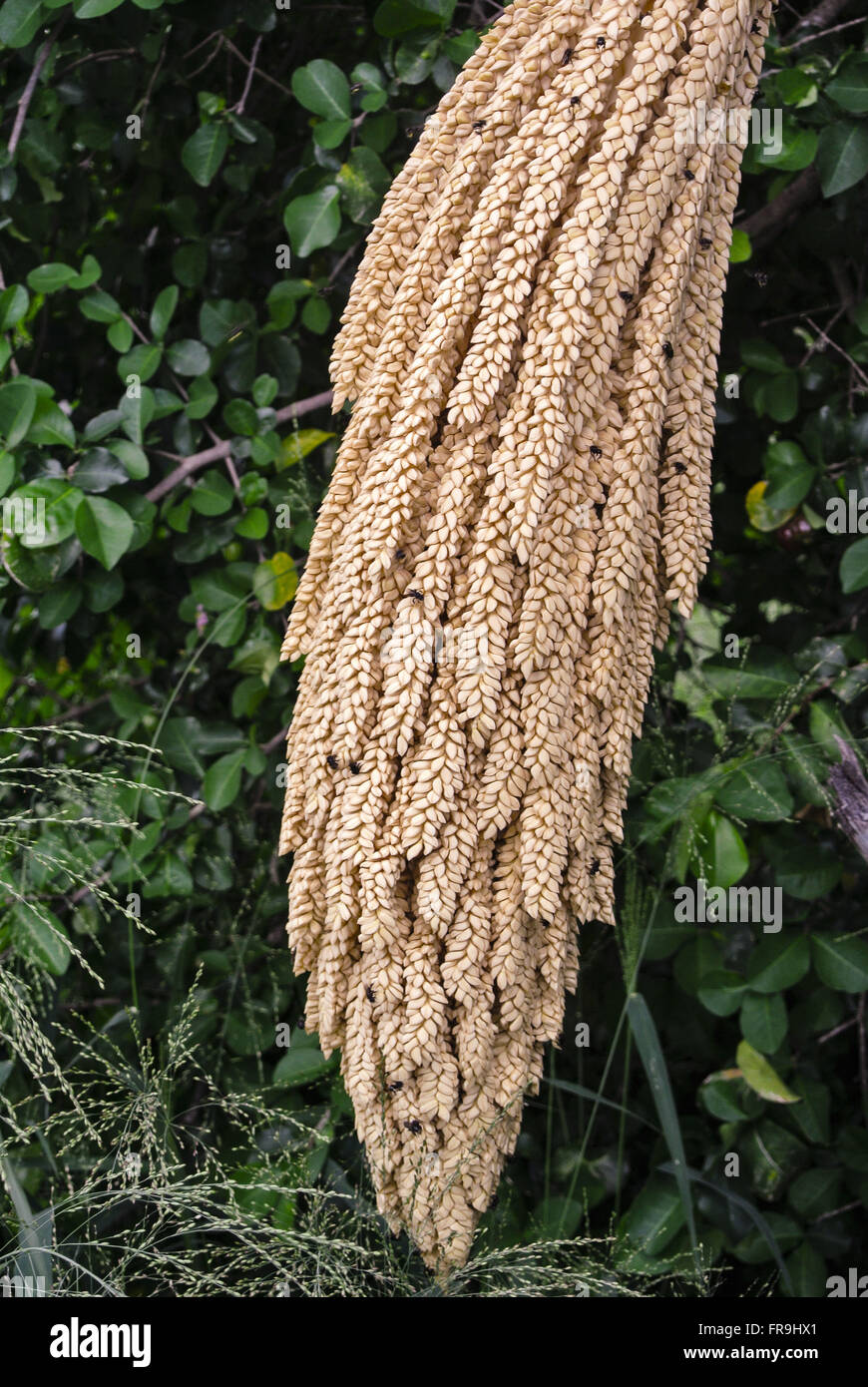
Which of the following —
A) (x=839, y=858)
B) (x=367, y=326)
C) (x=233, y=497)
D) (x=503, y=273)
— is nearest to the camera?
(x=503, y=273)

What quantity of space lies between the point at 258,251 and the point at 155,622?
508 mm

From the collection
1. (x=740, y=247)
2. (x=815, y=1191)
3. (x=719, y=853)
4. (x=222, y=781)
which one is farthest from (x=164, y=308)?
(x=815, y=1191)

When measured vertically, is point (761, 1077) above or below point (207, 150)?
below

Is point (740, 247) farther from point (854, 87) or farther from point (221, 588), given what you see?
point (221, 588)

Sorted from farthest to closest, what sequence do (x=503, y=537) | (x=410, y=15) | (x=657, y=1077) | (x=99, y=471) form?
(x=99, y=471), (x=410, y=15), (x=657, y=1077), (x=503, y=537)

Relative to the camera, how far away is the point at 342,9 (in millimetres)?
1328

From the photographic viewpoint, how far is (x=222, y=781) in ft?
4.01

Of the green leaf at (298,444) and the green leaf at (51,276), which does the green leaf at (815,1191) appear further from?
the green leaf at (51,276)

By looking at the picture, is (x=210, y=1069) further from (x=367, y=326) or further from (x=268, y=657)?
(x=367, y=326)

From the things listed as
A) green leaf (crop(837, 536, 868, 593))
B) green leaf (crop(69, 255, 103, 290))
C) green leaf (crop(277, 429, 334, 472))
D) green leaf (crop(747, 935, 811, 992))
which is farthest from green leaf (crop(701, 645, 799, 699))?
green leaf (crop(69, 255, 103, 290))

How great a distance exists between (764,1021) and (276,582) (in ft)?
2.40

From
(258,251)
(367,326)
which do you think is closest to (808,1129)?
(367,326)

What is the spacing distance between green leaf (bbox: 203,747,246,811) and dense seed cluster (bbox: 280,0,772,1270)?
0.44m

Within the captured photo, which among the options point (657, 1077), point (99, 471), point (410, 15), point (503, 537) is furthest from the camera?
point (99, 471)
